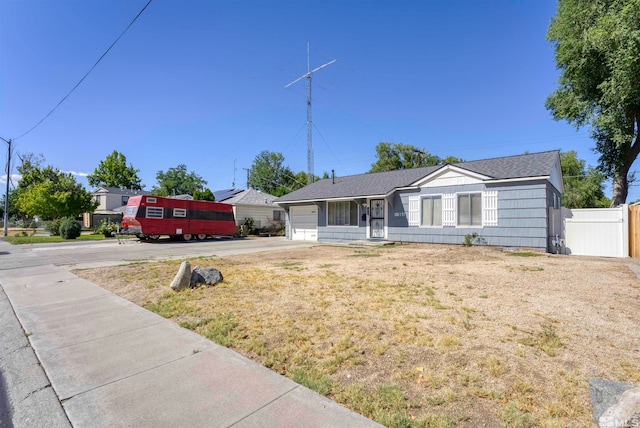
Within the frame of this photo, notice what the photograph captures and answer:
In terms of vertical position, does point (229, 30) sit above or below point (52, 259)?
above

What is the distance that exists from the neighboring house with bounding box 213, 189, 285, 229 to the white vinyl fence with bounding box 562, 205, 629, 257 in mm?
20745

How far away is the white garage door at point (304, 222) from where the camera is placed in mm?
19906

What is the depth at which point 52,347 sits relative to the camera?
12.1 ft

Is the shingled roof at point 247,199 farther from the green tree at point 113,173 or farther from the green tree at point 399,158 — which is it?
the green tree at point 113,173

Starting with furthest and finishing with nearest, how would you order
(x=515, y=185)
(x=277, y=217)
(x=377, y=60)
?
(x=277, y=217), (x=377, y=60), (x=515, y=185)

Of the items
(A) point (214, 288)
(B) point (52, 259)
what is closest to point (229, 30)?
(A) point (214, 288)

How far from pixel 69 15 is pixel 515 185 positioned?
17330mm

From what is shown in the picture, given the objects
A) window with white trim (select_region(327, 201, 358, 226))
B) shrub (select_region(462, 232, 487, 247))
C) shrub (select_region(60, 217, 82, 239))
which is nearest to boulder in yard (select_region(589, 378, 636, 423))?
shrub (select_region(462, 232, 487, 247))

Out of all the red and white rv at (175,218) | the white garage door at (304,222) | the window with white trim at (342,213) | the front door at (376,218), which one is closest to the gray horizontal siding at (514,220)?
the front door at (376,218)

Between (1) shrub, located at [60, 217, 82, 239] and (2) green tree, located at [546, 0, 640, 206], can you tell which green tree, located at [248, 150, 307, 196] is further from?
(2) green tree, located at [546, 0, 640, 206]

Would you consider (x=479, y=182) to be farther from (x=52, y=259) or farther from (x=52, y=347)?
(x=52, y=259)

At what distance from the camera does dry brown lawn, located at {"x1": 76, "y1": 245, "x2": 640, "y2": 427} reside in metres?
2.43

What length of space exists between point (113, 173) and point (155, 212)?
46.7 meters

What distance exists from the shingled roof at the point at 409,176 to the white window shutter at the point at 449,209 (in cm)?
140
